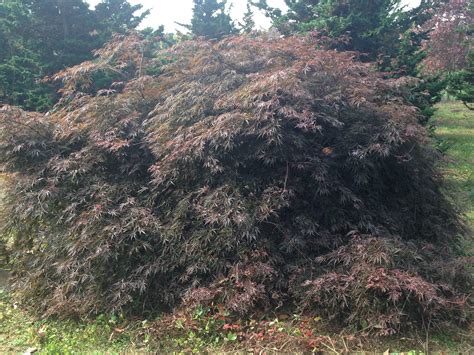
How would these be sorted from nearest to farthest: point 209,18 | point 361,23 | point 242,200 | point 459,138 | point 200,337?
point 200,337, point 242,200, point 361,23, point 459,138, point 209,18

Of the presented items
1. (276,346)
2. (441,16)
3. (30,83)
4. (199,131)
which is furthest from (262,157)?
(441,16)

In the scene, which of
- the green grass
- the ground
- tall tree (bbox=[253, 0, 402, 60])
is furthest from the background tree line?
the ground

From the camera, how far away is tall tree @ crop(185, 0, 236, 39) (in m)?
17.1

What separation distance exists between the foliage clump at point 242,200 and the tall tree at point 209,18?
1241cm

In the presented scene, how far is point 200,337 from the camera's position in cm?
394

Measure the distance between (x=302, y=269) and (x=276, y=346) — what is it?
32.1 inches

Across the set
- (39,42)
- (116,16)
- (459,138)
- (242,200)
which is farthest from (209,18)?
(242,200)

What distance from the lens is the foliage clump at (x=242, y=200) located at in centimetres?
403

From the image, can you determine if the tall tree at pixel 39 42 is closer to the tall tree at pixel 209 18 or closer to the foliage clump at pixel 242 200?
the tall tree at pixel 209 18

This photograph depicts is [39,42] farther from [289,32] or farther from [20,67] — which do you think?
[289,32]

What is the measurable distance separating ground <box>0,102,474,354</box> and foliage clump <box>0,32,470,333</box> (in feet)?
0.55

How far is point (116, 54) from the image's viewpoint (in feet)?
20.5

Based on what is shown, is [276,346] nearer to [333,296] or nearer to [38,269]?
[333,296]

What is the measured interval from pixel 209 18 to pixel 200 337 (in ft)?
52.3
